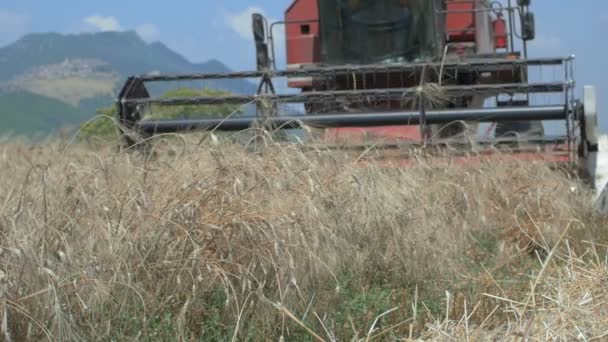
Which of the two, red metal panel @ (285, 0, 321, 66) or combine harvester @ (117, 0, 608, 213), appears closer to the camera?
combine harvester @ (117, 0, 608, 213)

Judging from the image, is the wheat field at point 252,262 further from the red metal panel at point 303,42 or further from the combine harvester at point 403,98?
the red metal panel at point 303,42

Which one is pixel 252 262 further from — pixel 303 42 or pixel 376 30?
pixel 303 42

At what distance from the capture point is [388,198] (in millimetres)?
4969

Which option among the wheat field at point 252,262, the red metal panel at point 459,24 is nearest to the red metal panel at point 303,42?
the red metal panel at point 459,24

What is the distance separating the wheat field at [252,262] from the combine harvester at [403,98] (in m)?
1.00

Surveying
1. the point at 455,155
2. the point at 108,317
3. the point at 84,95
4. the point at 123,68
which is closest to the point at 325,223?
the point at 108,317

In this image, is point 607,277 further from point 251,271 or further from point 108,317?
point 108,317

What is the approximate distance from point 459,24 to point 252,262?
22.9 feet

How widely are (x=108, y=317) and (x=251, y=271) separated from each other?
2.05 ft

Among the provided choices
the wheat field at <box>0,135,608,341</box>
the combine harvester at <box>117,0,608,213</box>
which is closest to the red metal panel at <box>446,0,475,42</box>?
the combine harvester at <box>117,0,608,213</box>

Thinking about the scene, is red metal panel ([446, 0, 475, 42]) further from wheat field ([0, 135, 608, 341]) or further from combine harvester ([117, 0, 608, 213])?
wheat field ([0, 135, 608, 341])

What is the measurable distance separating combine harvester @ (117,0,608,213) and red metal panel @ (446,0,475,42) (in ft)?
2.30

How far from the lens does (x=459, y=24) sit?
403 inches

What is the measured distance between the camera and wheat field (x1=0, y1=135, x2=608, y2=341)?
11.3 feet
